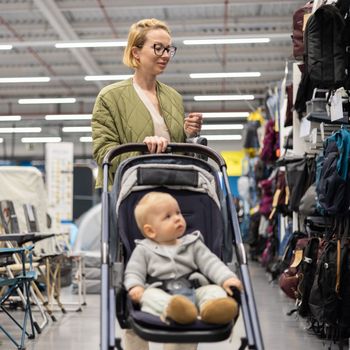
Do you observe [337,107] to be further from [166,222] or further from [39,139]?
[39,139]

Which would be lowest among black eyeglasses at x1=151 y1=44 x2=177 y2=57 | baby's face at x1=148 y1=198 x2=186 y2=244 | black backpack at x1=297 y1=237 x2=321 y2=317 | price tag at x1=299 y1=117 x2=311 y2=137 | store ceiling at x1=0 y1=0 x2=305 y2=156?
black backpack at x1=297 y1=237 x2=321 y2=317

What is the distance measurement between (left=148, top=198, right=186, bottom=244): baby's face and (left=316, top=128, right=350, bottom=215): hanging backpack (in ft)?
6.58

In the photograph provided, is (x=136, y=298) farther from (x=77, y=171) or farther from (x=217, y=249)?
(x=77, y=171)

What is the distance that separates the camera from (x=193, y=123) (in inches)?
116

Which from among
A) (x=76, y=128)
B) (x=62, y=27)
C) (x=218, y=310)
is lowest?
(x=218, y=310)

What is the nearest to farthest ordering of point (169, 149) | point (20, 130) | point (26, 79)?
point (169, 149) → point (26, 79) → point (20, 130)

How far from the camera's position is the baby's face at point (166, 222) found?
2.49 meters

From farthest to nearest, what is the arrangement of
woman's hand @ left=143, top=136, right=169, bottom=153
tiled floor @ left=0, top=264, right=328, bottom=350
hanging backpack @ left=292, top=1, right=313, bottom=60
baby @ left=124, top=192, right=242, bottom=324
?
1. hanging backpack @ left=292, top=1, right=313, bottom=60
2. tiled floor @ left=0, top=264, right=328, bottom=350
3. woman's hand @ left=143, top=136, right=169, bottom=153
4. baby @ left=124, top=192, right=242, bottom=324

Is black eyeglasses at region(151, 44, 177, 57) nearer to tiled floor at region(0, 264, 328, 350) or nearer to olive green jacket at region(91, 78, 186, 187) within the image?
olive green jacket at region(91, 78, 186, 187)

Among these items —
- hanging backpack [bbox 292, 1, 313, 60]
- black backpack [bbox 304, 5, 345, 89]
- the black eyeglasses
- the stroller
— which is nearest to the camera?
the stroller

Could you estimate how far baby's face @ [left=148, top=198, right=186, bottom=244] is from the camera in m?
2.49

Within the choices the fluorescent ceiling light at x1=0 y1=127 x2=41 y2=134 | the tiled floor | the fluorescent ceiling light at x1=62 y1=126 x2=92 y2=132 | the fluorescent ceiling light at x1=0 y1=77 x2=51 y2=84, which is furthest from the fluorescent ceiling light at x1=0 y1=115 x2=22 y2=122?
the tiled floor

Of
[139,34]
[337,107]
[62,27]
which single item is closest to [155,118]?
[139,34]

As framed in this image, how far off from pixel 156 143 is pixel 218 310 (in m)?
0.84
